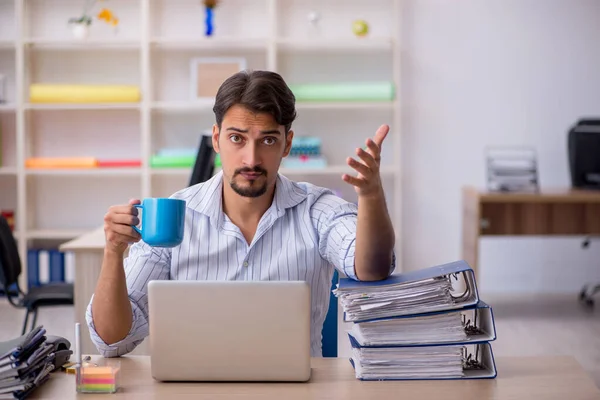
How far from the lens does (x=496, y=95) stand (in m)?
5.75

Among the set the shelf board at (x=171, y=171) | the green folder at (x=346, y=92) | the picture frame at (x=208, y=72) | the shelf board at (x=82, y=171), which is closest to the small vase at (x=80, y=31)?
the picture frame at (x=208, y=72)

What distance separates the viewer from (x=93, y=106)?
541 centimetres

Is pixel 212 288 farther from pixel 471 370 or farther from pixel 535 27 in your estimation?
pixel 535 27

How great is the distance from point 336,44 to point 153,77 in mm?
1292

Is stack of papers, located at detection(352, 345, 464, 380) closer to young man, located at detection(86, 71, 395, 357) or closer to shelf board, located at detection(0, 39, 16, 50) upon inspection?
young man, located at detection(86, 71, 395, 357)

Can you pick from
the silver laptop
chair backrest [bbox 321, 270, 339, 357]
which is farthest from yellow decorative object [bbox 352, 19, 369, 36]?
the silver laptop

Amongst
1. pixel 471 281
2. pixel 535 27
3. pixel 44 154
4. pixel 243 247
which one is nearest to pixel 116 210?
pixel 243 247

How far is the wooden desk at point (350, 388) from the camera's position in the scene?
1524 millimetres

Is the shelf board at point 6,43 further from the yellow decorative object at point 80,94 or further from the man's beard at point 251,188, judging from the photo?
the man's beard at point 251,188

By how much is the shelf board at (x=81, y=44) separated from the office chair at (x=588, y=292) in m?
3.31

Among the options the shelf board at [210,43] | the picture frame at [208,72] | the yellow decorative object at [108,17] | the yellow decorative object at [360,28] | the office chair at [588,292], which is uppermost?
the yellow decorative object at [108,17]

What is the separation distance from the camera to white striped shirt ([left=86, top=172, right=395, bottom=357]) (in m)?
1.97

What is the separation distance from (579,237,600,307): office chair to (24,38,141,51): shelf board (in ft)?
10.9

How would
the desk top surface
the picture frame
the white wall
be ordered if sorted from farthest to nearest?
the white wall < the picture frame < the desk top surface
